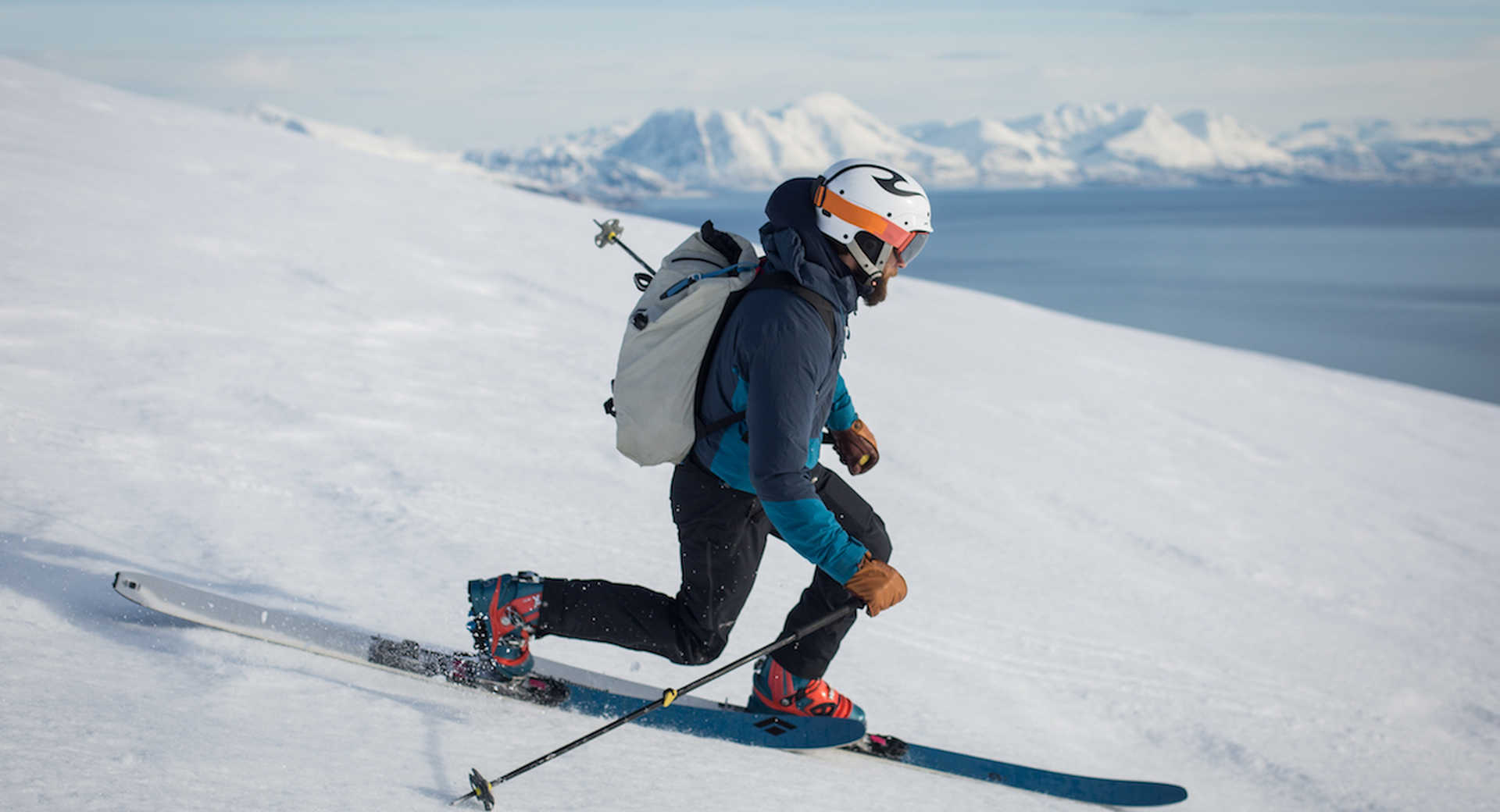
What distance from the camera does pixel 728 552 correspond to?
8.68 feet

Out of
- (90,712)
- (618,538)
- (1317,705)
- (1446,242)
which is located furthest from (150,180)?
(1446,242)

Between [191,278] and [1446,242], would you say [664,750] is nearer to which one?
[191,278]

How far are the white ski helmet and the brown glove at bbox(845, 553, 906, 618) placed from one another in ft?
2.60

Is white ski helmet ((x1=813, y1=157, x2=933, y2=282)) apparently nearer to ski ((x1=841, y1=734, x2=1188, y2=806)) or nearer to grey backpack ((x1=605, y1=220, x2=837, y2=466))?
grey backpack ((x1=605, y1=220, x2=837, y2=466))

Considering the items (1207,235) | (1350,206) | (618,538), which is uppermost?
(1350,206)

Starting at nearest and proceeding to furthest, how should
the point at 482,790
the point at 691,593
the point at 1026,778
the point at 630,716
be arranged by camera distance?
the point at 482,790 < the point at 630,716 < the point at 691,593 < the point at 1026,778

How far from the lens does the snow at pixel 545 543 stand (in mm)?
2414

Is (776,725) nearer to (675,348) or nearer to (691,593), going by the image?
(691,593)

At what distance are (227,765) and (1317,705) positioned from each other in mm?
4751

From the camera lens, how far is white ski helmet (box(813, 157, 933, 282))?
2.49 meters

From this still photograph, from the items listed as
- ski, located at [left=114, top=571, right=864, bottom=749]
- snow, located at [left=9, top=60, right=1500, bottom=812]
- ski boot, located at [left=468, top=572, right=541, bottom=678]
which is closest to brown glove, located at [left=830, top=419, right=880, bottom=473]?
ski, located at [left=114, top=571, right=864, bottom=749]

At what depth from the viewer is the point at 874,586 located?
247 centimetres

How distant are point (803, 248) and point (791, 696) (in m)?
1.45

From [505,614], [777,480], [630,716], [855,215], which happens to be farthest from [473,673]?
[855,215]
